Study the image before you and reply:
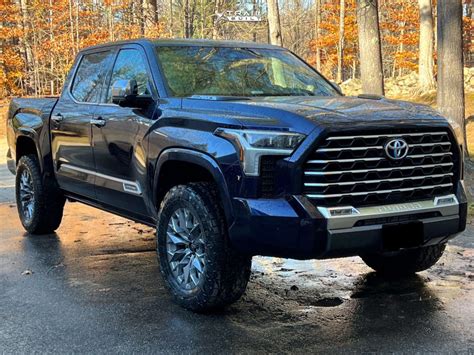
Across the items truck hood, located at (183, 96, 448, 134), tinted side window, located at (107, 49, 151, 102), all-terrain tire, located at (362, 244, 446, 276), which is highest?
tinted side window, located at (107, 49, 151, 102)

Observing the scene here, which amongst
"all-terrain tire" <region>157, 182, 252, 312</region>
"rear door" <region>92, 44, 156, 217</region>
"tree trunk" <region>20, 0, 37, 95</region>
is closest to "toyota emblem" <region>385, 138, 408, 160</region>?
"all-terrain tire" <region>157, 182, 252, 312</region>

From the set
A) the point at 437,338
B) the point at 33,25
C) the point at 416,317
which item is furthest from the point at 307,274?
the point at 33,25

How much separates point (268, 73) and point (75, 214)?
4181 mm

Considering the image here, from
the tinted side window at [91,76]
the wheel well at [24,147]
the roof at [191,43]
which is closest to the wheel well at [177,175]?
the roof at [191,43]

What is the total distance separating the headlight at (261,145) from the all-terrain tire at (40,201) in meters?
3.50

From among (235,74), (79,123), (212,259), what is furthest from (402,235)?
(79,123)

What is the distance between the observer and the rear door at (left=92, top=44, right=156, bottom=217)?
471 cm

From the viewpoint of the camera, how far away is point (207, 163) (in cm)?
389

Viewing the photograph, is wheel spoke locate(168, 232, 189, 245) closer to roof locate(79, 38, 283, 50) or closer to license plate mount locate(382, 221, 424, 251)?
license plate mount locate(382, 221, 424, 251)

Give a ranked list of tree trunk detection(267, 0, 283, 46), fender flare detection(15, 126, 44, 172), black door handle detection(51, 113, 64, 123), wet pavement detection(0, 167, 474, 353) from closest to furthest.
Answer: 1. wet pavement detection(0, 167, 474, 353)
2. black door handle detection(51, 113, 64, 123)
3. fender flare detection(15, 126, 44, 172)
4. tree trunk detection(267, 0, 283, 46)

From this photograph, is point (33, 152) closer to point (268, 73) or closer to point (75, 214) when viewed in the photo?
point (75, 214)

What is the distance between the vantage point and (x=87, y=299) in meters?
4.59

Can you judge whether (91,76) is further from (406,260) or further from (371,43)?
(371,43)

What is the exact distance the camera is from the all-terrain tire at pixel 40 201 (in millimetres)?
6555
